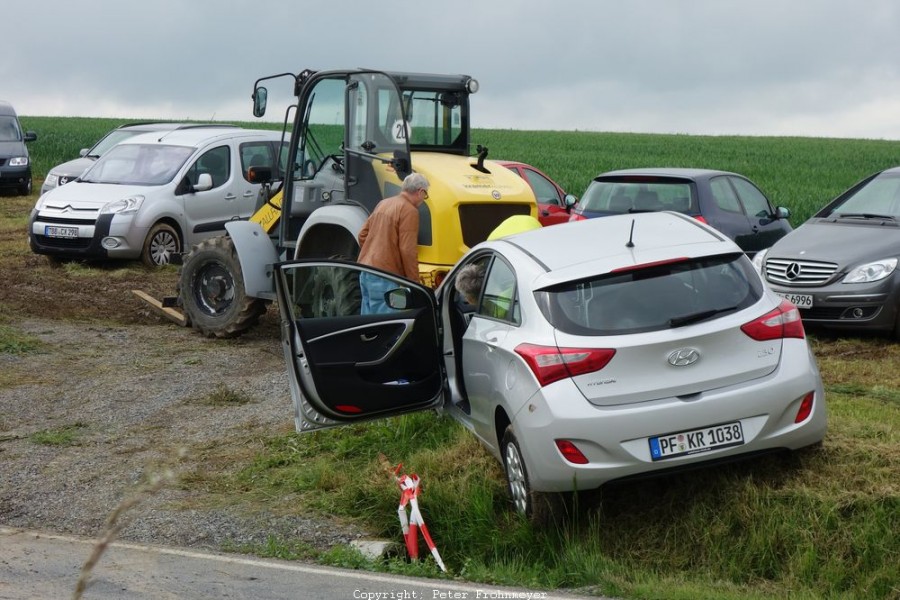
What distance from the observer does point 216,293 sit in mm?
13430

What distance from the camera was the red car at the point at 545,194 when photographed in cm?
1850

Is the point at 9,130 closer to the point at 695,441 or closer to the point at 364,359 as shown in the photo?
the point at 364,359

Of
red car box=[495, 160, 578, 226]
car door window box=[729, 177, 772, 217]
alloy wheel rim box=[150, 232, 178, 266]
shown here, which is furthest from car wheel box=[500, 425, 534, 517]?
alloy wheel rim box=[150, 232, 178, 266]

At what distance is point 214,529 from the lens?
7445 mm

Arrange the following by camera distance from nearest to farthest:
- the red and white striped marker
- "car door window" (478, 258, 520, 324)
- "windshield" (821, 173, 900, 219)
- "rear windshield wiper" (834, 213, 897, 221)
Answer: the red and white striped marker → "car door window" (478, 258, 520, 324) → "rear windshield wiper" (834, 213, 897, 221) → "windshield" (821, 173, 900, 219)

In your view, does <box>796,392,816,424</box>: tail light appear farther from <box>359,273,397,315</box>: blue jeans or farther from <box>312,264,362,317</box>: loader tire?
<box>312,264,362,317</box>: loader tire

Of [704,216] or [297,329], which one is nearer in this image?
[297,329]

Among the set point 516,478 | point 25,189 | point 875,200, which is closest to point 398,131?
point 516,478

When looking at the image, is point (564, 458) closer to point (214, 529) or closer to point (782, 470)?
point (782, 470)

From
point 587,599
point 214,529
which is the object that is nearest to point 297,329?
point 214,529

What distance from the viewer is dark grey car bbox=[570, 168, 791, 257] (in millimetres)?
15031

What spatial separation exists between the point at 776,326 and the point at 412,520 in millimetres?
2350

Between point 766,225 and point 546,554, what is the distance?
33.1 feet

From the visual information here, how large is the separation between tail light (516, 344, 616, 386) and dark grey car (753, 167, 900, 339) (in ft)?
20.4
